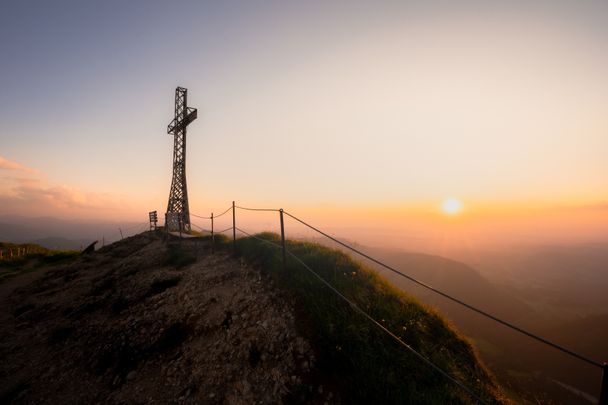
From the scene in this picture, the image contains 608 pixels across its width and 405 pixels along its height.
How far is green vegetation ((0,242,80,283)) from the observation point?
24.1 m

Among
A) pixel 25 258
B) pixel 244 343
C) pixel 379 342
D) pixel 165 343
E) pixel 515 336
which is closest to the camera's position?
pixel 379 342

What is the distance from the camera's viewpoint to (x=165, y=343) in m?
8.43

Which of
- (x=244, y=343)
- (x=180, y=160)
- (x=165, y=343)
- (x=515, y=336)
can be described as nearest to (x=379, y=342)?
(x=244, y=343)

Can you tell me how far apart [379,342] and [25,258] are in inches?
1469

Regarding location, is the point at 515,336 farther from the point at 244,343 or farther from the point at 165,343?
the point at 165,343

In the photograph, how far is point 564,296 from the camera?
195 m

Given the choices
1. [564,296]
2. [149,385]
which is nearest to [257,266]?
[149,385]

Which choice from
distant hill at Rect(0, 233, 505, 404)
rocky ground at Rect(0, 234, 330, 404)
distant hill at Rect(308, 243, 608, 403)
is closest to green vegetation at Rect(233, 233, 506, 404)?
distant hill at Rect(0, 233, 505, 404)

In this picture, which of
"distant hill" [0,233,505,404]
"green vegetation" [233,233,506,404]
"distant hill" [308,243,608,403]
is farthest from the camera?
"distant hill" [308,243,608,403]

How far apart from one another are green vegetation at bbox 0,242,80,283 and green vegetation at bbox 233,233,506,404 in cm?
2756

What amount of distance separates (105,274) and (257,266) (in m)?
11.5

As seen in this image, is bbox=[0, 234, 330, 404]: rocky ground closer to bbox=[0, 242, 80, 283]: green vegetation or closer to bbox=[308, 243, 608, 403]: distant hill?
bbox=[308, 243, 608, 403]: distant hill

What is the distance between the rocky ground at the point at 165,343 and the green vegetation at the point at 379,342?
0.54 meters

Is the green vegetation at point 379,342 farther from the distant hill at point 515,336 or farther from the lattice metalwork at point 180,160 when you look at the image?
the lattice metalwork at point 180,160
